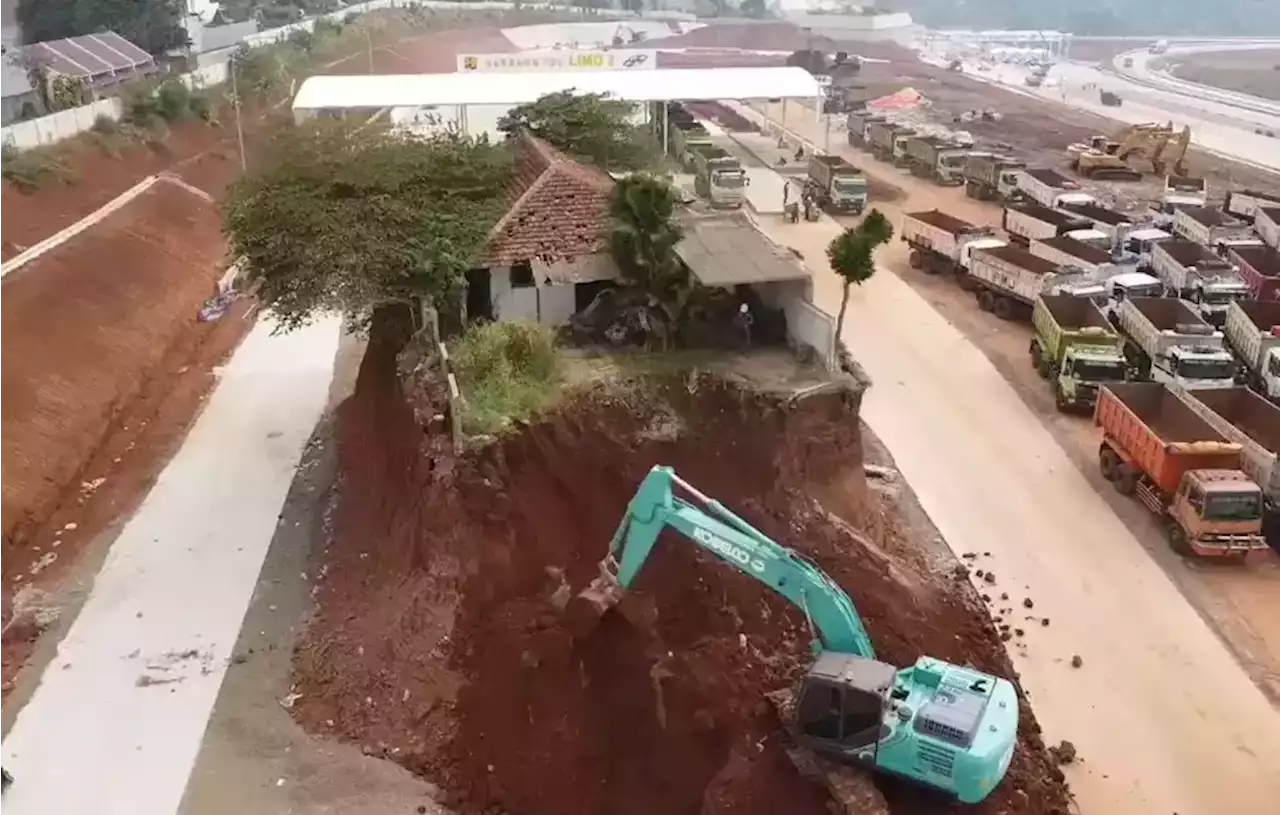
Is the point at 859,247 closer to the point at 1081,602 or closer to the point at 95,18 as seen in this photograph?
the point at 1081,602

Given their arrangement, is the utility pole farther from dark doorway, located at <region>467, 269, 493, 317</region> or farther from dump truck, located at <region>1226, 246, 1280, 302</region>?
dump truck, located at <region>1226, 246, 1280, 302</region>

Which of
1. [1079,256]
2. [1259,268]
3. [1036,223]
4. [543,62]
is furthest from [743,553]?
[543,62]

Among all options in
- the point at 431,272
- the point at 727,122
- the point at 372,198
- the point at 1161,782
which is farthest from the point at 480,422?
the point at 727,122

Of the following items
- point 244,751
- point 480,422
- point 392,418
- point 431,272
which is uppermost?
point 431,272

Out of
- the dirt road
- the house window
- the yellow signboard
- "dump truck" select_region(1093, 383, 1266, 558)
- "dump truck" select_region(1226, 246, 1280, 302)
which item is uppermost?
the yellow signboard

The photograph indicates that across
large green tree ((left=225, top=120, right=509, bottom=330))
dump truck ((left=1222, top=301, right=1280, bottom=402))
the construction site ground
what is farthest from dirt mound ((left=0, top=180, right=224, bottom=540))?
the construction site ground

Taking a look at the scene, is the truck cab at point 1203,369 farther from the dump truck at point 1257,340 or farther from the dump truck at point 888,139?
the dump truck at point 888,139

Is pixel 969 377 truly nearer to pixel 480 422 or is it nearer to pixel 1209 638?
pixel 1209 638
